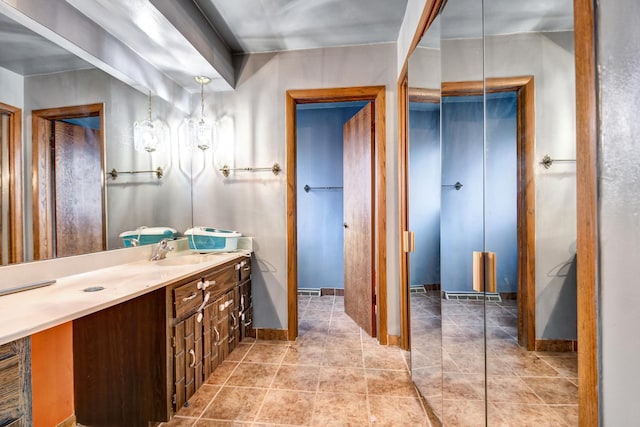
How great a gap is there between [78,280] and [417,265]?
206cm

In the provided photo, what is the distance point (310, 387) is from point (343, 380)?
9.4 inches

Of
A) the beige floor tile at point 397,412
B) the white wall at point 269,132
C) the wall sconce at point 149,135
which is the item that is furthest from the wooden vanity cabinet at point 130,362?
the wall sconce at point 149,135

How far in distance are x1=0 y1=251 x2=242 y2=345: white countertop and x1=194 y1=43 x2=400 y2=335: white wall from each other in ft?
2.33

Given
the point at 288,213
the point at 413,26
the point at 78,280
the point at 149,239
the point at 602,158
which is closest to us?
the point at 602,158

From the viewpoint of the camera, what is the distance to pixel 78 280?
1477 mm

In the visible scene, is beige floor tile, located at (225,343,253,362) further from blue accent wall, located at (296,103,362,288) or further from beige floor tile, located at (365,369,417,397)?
blue accent wall, located at (296,103,362,288)

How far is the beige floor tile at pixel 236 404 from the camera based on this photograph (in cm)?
156

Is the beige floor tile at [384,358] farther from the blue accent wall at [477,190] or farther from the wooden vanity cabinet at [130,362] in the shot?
the wooden vanity cabinet at [130,362]

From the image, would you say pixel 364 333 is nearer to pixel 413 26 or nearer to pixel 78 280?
pixel 78 280

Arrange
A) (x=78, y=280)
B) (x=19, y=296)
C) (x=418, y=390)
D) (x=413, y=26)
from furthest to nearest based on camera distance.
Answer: (x=413, y=26)
(x=418, y=390)
(x=78, y=280)
(x=19, y=296)

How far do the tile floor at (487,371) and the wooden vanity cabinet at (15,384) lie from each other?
1.48 meters

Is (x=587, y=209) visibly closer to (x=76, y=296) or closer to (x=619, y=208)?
(x=619, y=208)

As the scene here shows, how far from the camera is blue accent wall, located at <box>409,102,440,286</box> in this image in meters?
1.76

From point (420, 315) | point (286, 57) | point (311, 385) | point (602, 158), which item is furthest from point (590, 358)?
point (286, 57)
